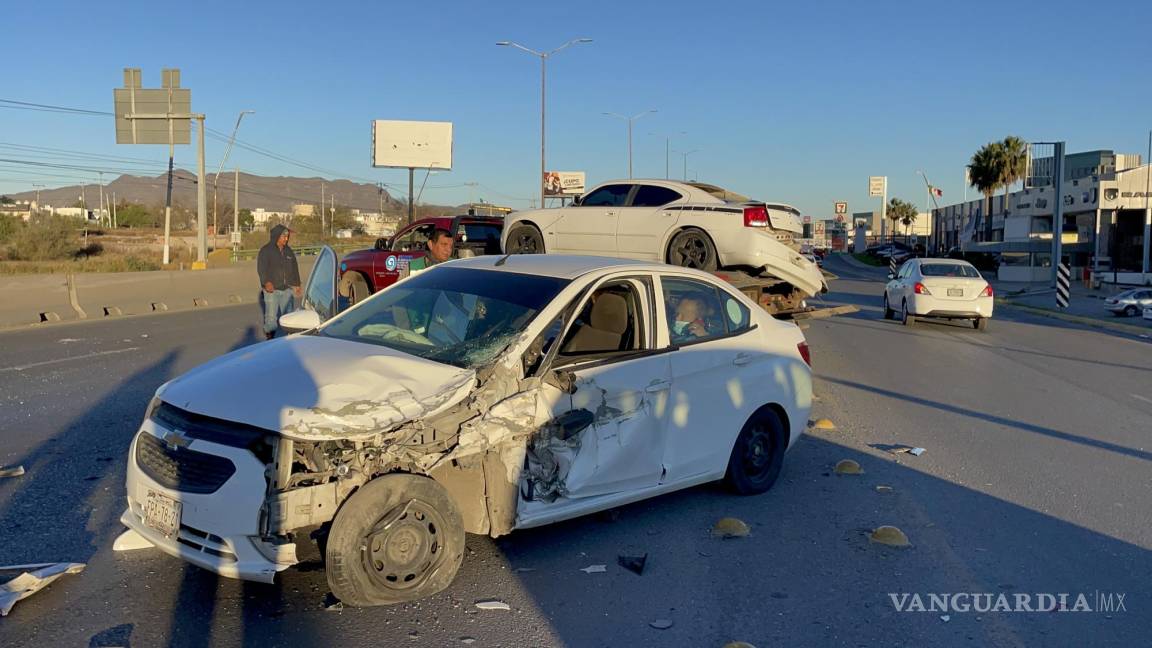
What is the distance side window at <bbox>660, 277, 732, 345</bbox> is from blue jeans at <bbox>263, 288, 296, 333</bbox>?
23.9 ft

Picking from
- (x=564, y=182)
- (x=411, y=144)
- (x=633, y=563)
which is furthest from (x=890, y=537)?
(x=564, y=182)

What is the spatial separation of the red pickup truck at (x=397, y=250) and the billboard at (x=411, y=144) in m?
50.0

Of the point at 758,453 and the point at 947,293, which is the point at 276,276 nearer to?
the point at 758,453

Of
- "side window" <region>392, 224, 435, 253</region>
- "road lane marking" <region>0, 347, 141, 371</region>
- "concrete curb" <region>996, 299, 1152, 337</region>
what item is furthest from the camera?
"concrete curb" <region>996, 299, 1152, 337</region>

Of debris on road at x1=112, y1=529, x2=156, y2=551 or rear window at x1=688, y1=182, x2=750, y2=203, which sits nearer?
debris on road at x1=112, y1=529, x2=156, y2=551

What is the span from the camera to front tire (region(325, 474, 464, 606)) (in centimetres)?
420

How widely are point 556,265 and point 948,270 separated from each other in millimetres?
16883

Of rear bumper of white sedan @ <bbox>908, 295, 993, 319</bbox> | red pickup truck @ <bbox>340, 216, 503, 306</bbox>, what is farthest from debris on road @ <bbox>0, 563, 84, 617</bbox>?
rear bumper of white sedan @ <bbox>908, 295, 993, 319</bbox>

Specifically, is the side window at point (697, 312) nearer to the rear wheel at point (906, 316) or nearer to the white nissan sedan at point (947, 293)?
the white nissan sedan at point (947, 293)

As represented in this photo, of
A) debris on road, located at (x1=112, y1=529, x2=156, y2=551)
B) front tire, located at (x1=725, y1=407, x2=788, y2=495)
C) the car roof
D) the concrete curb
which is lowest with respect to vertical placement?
the concrete curb

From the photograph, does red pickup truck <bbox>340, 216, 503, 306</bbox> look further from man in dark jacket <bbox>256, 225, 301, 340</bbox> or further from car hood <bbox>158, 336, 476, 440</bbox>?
car hood <bbox>158, 336, 476, 440</bbox>

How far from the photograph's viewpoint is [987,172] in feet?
251

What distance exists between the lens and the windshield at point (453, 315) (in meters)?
5.15

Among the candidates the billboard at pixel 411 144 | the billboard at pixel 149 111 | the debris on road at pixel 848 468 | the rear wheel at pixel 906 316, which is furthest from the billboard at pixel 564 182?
the debris on road at pixel 848 468
